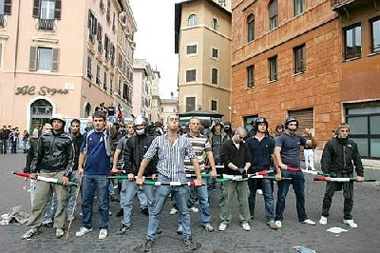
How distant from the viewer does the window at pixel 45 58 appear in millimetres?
24584

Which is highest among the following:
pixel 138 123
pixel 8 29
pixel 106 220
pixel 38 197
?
pixel 8 29

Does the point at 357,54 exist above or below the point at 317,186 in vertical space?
above

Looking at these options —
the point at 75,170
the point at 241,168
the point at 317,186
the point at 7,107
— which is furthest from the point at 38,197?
the point at 7,107

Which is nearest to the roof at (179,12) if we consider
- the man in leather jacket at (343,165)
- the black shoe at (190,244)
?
the man in leather jacket at (343,165)

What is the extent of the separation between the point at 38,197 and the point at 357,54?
14328 millimetres

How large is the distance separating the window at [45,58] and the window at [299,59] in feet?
55.6

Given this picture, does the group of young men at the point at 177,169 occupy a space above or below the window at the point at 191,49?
below

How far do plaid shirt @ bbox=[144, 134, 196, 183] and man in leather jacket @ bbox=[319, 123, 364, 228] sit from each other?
3.01 metres

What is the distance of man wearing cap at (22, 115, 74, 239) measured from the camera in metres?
5.50

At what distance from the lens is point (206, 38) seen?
35312mm

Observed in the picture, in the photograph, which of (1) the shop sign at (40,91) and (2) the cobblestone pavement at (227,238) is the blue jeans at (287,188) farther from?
(1) the shop sign at (40,91)

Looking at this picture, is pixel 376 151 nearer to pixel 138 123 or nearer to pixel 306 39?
pixel 306 39

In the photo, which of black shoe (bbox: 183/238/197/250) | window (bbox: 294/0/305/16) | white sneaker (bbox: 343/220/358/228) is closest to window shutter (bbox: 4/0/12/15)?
window (bbox: 294/0/305/16)

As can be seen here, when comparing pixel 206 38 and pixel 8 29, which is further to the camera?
pixel 206 38
